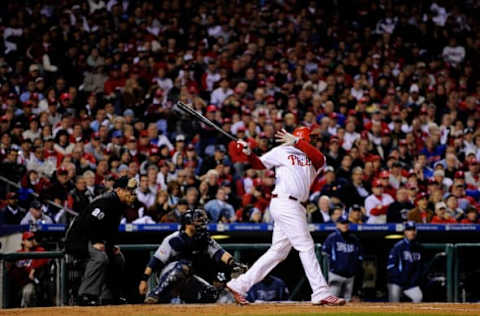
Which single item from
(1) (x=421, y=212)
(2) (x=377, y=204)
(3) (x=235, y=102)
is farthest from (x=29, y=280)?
(3) (x=235, y=102)

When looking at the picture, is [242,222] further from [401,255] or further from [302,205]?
[302,205]

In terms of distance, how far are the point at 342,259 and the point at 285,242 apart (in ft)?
9.68

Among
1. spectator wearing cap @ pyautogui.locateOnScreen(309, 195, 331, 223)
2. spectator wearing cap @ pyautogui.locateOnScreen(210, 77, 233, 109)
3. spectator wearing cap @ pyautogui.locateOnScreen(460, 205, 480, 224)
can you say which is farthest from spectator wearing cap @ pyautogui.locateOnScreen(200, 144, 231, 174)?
spectator wearing cap @ pyautogui.locateOnScreen(460, 205, 480, 224)

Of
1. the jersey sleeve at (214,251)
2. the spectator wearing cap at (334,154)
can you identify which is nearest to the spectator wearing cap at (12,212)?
the jersey sleeve at (214,251)

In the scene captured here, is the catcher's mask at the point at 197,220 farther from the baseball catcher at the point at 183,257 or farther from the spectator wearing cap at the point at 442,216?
the spectator wearing cap at the point at 442,216

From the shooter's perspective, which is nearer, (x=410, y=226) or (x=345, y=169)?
(x=410, y=226)

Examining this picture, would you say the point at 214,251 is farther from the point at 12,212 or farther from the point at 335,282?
the point at 12,212

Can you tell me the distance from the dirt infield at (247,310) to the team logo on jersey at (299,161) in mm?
A: 1450

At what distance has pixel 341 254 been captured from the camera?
12.2 metres

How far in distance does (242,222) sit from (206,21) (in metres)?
7.15

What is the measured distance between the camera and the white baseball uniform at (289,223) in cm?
920

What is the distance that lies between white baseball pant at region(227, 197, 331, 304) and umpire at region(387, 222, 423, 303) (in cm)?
328

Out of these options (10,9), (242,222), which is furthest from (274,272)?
(10,9)

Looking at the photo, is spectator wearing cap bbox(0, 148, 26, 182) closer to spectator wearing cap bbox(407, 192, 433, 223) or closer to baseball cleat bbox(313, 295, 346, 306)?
spectator wearing cap bbox(407, 192, 433, 223)
